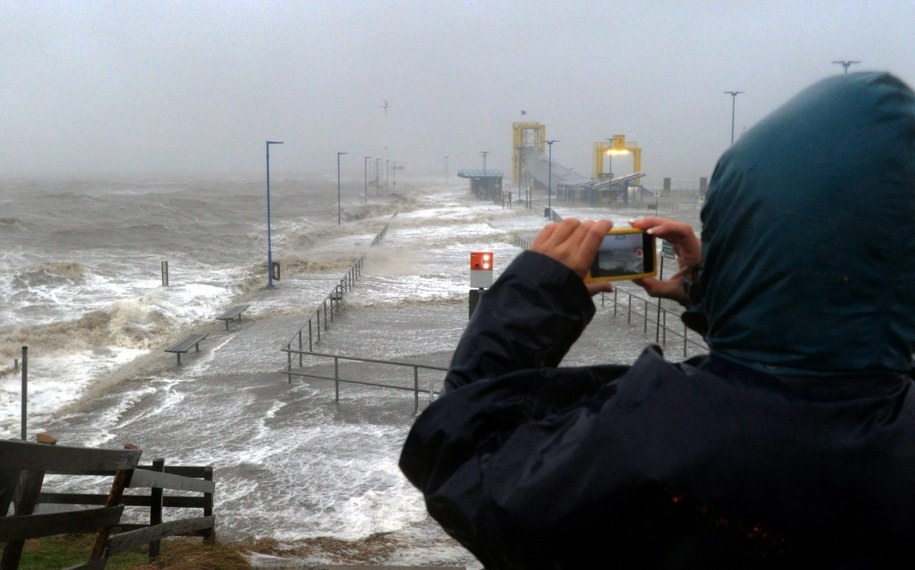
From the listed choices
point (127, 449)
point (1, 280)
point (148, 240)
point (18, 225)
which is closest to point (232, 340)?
point (127, 449)

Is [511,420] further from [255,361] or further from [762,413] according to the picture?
[255,361]

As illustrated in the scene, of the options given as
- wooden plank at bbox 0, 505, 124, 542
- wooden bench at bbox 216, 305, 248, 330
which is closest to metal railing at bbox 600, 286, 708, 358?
wooden bench at bbox 216, 305, 248, 330

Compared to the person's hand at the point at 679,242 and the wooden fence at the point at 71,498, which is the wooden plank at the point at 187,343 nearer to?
the wooden fence at the point at 71,498

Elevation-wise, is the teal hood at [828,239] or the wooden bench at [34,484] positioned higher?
the teal hood at [828,239]

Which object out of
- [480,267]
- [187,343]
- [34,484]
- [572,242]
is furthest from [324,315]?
[572,242]

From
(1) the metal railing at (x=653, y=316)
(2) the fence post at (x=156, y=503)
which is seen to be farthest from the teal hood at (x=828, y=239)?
Answer: (1) the metal railing at (x=653, y=316)

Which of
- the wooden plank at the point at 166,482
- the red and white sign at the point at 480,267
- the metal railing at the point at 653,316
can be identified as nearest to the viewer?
the wooden plank at the point at 166,482

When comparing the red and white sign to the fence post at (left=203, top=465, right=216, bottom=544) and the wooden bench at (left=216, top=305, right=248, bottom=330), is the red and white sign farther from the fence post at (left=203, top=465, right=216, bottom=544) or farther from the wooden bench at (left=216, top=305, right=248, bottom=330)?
the wooden bench at (left=216, top=305, right=248, bottom=330)

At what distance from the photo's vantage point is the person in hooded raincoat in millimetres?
955

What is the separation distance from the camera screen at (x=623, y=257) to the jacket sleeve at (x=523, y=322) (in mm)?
173

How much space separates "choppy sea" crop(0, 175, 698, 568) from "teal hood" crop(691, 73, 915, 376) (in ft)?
3.03

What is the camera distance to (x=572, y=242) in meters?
1.26

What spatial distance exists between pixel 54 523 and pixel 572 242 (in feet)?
10.4

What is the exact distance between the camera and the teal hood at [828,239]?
996 mm
